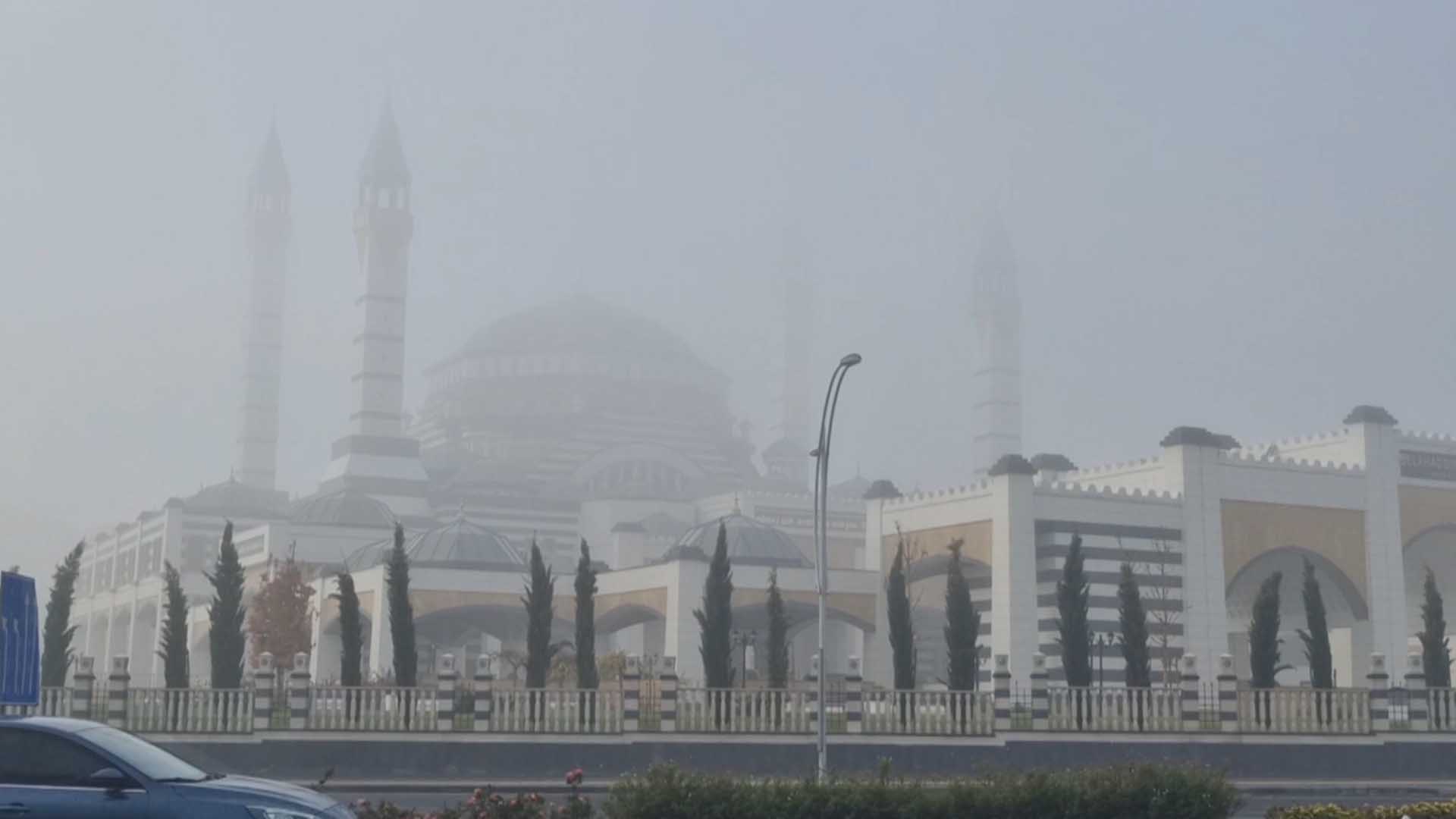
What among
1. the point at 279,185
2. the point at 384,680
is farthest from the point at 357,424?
the point at 384,680

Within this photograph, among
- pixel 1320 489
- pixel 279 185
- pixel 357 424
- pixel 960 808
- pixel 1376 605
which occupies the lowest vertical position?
pixel 960 808

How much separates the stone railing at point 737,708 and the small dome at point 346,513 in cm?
4716

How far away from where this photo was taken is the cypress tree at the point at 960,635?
38.9 metres

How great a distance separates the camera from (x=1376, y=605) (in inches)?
2368

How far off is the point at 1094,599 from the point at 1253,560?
5.92m

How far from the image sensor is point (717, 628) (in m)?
40.7

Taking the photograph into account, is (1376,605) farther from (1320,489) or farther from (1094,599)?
(1094,599)

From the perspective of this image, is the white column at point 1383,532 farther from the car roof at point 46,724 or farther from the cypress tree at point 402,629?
the car roof at point 46,724

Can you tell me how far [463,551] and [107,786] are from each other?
54123 mm

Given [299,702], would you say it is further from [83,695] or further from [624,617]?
[624,617]

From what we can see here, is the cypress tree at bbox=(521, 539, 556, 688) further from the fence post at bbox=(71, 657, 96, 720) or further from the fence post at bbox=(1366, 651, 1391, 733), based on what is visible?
the fence post at bbox=(1366, 651, 1391, 733)

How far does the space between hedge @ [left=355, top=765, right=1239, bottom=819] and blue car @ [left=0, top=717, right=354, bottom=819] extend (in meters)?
3.16

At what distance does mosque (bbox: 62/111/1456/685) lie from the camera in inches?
2281

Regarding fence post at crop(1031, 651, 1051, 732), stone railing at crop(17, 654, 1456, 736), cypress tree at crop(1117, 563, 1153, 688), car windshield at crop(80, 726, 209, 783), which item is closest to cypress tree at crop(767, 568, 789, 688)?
stone railing at crop(17, 654, 1456, 736)
